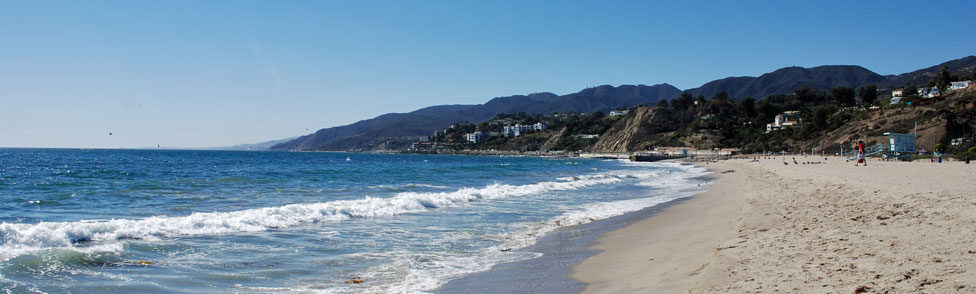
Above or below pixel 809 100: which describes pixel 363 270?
below

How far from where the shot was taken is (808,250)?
656 centimetres

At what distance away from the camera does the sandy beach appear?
4.91 metres

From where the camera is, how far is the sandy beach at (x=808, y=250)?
4.91m

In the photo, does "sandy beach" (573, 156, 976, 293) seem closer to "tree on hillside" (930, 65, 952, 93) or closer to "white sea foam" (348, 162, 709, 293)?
"white sea foam" (348, 162, 709, 293)

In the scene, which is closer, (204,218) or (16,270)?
(16,270)

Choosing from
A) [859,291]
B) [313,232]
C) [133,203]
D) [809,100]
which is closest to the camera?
[859,291]

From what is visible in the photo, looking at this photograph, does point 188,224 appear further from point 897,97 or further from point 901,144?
point 897,97

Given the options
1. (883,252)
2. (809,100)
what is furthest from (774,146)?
(883,252)

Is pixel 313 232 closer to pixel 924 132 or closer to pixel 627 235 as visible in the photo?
pixel 627 235

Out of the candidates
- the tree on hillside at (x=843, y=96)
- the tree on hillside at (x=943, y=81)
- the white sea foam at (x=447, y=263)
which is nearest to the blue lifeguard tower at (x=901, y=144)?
the white sea foam at (x=447, y=263)

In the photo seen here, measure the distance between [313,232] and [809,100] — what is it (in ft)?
488

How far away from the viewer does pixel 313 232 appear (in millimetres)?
11391

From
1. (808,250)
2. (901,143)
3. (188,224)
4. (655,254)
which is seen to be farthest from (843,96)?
(188,224)

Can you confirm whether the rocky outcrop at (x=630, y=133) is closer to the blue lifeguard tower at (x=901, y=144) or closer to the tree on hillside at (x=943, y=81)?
the tree on hillside at (x=943, y=81)
